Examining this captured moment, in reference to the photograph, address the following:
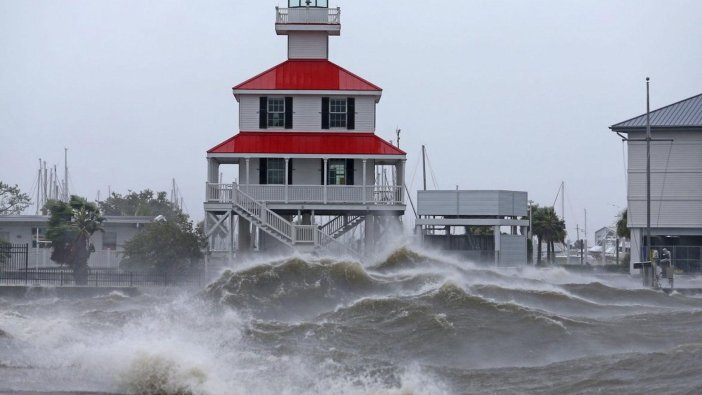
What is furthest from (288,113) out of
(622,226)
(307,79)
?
(622,226)

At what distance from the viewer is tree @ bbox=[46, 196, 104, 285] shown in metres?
45.0

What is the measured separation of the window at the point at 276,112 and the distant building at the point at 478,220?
28.0 ft

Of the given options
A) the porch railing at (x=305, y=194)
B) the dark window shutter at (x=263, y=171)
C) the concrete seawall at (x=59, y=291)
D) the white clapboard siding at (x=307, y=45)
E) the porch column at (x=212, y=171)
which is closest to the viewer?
the concrete seawall at (x=59, y=291)

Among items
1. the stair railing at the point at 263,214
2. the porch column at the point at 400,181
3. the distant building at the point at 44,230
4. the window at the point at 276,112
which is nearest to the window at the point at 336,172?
the porch column at the point at 400,181

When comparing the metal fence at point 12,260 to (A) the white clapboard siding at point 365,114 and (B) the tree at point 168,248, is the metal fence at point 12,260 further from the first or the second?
(A) the white clapboard siding at point 365,114

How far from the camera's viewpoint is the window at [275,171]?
43.9 meters

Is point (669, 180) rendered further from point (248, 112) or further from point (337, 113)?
point (248, 112)

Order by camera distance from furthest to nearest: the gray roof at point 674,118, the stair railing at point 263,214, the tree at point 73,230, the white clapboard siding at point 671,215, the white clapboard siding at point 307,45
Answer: the white clapboard siding at point 671,215 < the gray roof at point 674,118 < the white clapboard siding at point 307,45 < the tree at point 73,230 < the stair railing at point 263,214

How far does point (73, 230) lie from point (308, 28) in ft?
45.9

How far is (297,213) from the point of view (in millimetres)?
44094

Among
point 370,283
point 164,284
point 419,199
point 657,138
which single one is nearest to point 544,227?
point 657,138

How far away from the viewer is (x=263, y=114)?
146ft

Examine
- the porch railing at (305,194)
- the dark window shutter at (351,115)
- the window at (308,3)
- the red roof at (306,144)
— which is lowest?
the porch railing at (305,194)

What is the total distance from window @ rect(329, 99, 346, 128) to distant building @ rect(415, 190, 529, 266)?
6832mm
